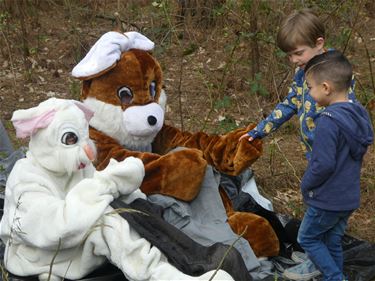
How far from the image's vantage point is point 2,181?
4.10 metres

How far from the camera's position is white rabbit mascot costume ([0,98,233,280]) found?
2.94 meters

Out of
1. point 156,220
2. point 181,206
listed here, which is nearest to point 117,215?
point 156,220

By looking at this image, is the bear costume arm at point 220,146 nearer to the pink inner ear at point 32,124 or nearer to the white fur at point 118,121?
the white fur at point 118,121

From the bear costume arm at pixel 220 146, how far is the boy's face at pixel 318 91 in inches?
23.6

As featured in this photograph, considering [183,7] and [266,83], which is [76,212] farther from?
→ [183,7]

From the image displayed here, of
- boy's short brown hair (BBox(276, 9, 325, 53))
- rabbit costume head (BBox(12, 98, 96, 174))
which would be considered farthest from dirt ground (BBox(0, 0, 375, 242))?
rabbit costume head (BBox(12, 98, 96, 174))

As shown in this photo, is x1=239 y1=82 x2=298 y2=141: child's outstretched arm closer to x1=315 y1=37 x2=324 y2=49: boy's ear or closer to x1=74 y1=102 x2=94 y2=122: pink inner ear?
x1=315 y1=37 x2=324 y2=49: boy's ear

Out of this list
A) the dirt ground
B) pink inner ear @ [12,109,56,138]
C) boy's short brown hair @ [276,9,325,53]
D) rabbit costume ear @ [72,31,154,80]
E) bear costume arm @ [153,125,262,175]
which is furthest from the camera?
the dirt ground

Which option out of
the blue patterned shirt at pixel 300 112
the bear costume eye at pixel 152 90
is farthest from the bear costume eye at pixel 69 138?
the blue patterned shirt at pixel 300 112

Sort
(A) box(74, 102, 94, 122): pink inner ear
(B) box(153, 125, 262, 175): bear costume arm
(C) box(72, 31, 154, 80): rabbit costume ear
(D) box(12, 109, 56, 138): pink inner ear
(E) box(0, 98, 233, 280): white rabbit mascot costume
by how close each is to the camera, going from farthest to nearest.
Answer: (B) box(153, 125, 262, 175): bear costume arm
(C) box(72, 31, 154, 80): rabbit costume ear
(A) box(74, 102, 94, 122): pink inner ear
(D) box(12, 109, 56, 138): pink inner ear
(E) box(0, 98, 233, 280): white rabbit mascot costume

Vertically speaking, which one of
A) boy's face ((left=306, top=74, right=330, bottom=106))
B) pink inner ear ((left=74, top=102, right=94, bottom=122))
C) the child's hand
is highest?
boy's face ((left=306, top=74, right=330, bottom=106))

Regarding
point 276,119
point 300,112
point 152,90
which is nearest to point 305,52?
point 300,112

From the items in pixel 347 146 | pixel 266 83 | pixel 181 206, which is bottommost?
pixel 266 83

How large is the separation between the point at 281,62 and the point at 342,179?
3.15 meters
